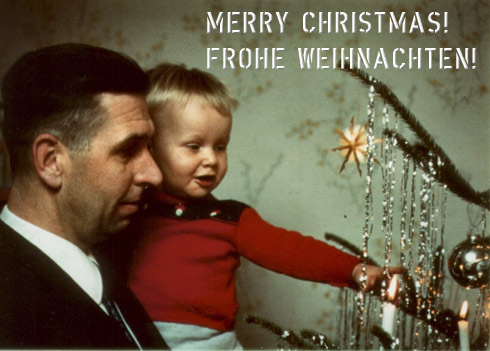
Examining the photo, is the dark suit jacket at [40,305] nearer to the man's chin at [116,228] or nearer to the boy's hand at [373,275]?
the man's chin at [116,228]

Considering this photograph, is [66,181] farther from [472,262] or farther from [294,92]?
[472,262]

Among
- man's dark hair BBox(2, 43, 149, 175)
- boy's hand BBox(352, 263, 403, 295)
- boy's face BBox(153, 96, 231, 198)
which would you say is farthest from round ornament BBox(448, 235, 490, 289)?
man's dark hair BBox(2, 43, 149, 175)

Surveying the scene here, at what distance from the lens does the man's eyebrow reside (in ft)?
1.62

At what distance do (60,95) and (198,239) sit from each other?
0.78 feet

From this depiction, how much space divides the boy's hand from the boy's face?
0.66 ft

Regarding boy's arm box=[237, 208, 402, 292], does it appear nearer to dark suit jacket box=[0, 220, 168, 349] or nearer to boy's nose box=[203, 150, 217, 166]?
boy's nose box=[203, 150, 217, 166]

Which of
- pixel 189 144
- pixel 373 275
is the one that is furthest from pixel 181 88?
pixel 373 275

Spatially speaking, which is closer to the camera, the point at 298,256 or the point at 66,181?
the point at 66,181

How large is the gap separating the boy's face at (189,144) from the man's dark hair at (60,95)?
83 millimetres

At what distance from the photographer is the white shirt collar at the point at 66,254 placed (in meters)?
0.49

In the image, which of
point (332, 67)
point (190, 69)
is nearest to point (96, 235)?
point (190, 69)

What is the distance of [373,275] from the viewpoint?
59 cm

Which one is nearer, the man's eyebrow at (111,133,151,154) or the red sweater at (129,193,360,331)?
the man's eyebrow at (111,133,151,154)

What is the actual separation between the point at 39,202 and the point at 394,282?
36cm
